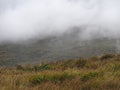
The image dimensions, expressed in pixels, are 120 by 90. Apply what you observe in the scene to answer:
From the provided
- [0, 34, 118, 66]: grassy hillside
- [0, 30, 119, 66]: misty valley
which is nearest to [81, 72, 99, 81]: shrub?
[0, 30, 119, 66]: misty valley

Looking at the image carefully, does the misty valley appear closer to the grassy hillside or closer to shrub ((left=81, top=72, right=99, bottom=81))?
the grassy hillside

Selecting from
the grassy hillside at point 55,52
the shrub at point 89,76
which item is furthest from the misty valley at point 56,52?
the shrub at point 89,76

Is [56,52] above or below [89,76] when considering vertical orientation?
below

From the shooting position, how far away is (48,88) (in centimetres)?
814

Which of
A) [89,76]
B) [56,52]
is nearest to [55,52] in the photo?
[56,52]

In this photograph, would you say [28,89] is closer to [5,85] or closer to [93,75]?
[5,85]

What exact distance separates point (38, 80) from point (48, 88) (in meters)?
1.54

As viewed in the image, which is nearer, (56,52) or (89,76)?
(89,76)

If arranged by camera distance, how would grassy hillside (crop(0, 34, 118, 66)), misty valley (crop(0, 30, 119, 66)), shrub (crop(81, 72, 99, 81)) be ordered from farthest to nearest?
grassy hillside (crop(0, 34, 118, 66)) → misty valley (crop(0, 30, 119, 66)) → shrub (crop(81, 72, 99, 81))

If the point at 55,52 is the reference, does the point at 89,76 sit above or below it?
above

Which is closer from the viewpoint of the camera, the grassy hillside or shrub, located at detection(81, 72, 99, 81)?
shrub, located at detection(81, 72, 99, 81)

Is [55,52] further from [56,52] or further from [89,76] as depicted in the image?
[89,76]

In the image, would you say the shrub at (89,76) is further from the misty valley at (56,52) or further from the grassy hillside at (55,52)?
the grassy hillside at (55,52)

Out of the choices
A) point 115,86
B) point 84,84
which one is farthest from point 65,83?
point 115,86
